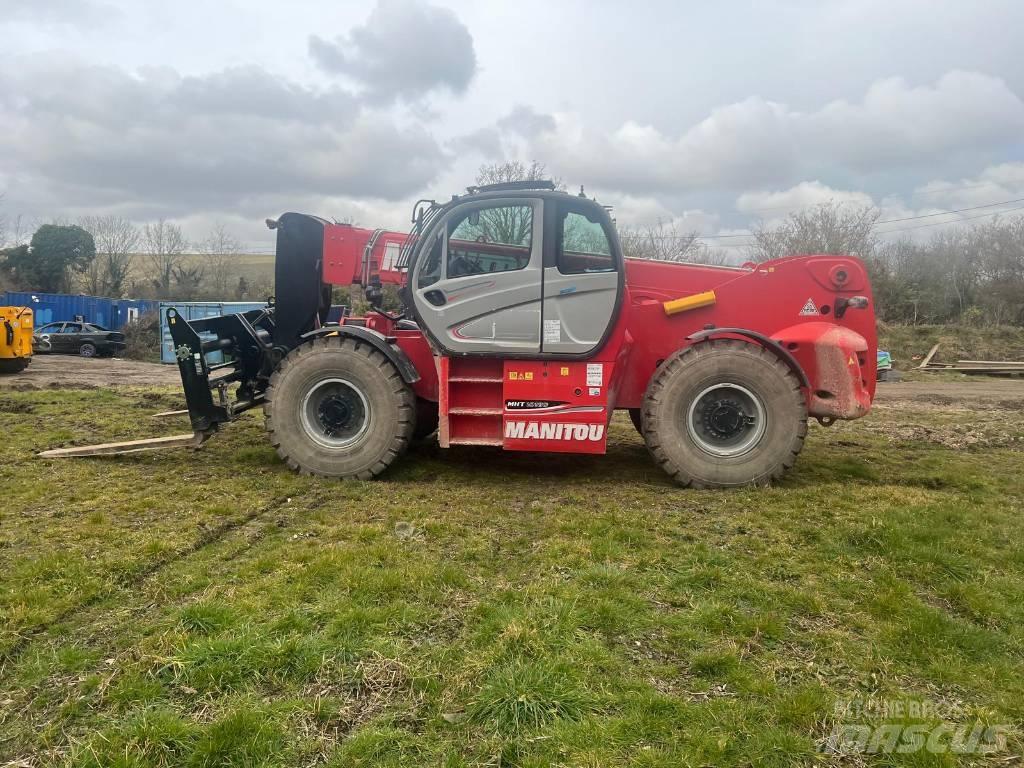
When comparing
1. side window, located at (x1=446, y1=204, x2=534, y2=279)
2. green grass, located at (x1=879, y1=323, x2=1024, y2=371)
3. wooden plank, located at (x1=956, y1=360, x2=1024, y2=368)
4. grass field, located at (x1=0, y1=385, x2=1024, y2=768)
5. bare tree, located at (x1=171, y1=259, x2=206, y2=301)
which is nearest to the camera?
grass field, located at (x1=0, y1=385, x2=1024, y2=768)

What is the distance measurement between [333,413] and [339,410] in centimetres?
7

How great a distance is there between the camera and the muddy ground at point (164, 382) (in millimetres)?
14402

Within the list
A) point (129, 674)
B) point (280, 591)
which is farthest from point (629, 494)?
point (129, 674)

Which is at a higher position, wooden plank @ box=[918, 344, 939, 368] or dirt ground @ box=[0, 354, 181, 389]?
wooden plank @ box=[918, 344, 939, 368]

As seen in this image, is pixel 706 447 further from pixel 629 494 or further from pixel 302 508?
pixel 302 508

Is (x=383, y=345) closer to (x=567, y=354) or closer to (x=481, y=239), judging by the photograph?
(x=481, y=239)

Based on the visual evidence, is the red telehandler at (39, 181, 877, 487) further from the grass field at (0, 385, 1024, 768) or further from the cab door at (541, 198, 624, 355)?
the grass field at (0, 385, 1024, 768)

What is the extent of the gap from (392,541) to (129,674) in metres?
1.88

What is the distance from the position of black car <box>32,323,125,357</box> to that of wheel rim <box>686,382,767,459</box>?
89.5 feet

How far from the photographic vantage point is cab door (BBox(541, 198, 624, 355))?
233 inches

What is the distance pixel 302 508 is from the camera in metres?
5.39

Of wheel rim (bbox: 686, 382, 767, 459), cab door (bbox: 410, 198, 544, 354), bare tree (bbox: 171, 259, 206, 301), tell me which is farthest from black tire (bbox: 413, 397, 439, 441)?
bare tree (bbox: 171, 259, 206, 301)

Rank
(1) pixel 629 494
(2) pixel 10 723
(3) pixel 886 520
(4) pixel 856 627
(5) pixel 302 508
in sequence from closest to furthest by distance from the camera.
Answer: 1. (2) pixel 10 723
2. (4) pixel 856 627
3. (3) pixel 886 520
4. (5) pixel 302 508
5. (1) pixel 629 494

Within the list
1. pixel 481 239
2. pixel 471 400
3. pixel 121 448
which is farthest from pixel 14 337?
pixel 481 239
